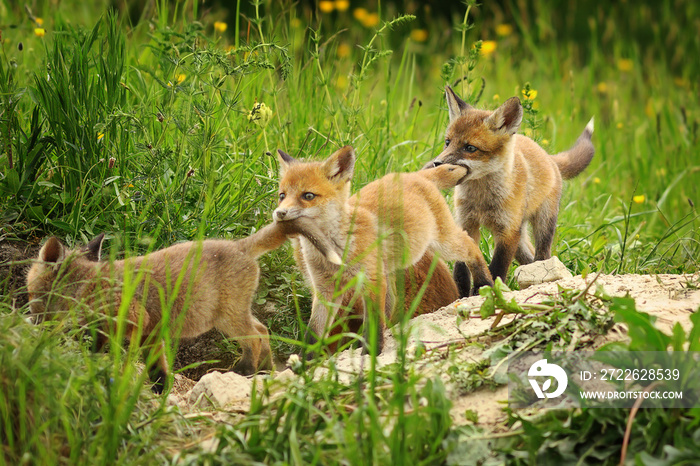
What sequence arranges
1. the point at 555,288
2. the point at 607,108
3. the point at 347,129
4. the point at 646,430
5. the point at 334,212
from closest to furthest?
the point at 646,430
the point at 555,288
the point at 334,212
the point at 347,129
the point at 607,108

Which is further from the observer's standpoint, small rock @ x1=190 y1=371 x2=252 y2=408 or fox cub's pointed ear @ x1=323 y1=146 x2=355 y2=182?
fox cub's pointed ear @ x1=323 y1=146 x2=355 y2=182

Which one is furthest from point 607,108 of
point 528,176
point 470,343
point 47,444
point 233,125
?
point 47,444

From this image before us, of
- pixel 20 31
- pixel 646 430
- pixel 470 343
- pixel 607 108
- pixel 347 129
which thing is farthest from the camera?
pixel 607 108

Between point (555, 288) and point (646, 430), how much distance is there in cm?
137

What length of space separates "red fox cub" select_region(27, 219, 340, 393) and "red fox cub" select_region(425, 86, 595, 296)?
143 cm

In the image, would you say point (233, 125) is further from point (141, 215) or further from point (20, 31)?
point (20, 31)

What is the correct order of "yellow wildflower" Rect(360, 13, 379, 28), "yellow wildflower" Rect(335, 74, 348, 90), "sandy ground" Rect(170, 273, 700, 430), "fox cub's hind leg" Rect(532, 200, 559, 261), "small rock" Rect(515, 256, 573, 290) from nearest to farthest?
"sandy ground" Rect(170, 273, 700, 430) < "small rock" Rect(515, 256, 573, 290) < "fox cub's hind leg" Rect(532, 200, 559, 261) < "yellow wildflower" Rect(335, 74, 348, 90) < "yellow wildflower" Rect(360, 13, 379, 28)

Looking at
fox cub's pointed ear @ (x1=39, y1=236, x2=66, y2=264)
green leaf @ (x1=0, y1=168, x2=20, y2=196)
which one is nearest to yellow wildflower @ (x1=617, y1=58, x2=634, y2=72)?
green leaf @ (x1=0, y1=168, x2=20, y2=196)

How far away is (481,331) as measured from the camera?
3123 mm

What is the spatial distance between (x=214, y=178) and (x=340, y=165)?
0.74 m

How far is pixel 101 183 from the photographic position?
12.7ft

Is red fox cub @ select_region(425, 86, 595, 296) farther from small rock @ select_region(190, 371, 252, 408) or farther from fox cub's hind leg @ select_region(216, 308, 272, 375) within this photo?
small rock @ select_region(190, 371, 252, 408)

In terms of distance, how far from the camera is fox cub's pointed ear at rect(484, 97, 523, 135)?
173 inches

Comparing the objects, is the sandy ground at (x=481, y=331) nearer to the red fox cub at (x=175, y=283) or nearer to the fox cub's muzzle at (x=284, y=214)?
the red fox cub at (x=175, y=283)
